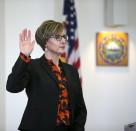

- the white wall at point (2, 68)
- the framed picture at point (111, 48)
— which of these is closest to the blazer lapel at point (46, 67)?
the white wall at point (2, 68)

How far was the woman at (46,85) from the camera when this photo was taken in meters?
1.59

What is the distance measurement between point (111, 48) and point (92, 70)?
0.43m

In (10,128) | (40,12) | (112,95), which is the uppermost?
(40,12)

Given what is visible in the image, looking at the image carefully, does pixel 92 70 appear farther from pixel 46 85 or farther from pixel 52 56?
pixel 46 85

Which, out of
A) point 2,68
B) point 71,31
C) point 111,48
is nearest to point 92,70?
point 111,48

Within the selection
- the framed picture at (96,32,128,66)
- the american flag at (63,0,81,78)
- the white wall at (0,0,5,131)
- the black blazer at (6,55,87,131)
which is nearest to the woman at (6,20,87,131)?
the black blazer at (6,55,87,131)

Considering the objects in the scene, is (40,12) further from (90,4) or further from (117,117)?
(117,117)

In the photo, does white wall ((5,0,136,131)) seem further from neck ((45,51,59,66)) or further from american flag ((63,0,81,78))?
neck ((45,51,59,66))

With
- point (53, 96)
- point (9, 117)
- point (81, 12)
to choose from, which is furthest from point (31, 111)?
point (81, 12)

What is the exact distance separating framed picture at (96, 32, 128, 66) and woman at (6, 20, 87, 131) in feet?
9.41

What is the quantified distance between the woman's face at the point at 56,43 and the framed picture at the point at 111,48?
114 inches

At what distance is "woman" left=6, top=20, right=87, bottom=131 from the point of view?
1588 millimetres

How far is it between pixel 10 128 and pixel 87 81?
126cm

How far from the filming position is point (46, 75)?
5.57 ft
